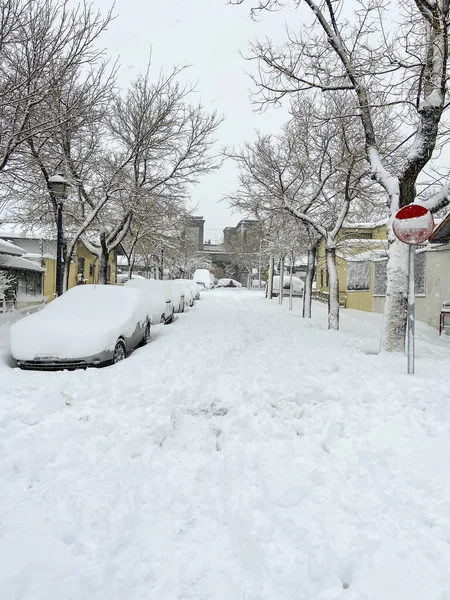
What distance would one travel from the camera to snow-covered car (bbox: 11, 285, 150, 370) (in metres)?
6.37

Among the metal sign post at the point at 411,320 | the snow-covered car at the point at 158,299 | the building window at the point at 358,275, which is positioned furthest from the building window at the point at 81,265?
the metal sign post at the point at 411,320

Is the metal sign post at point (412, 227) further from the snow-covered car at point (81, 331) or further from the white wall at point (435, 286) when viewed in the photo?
the white wall at point (435, 286)

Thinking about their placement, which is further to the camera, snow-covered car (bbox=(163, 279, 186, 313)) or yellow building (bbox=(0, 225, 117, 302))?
yellow building (bbox=(0, 225, 117, 302))

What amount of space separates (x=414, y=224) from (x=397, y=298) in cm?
209

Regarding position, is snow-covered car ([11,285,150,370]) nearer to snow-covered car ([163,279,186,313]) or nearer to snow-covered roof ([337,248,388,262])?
snow-covered car ([163,279,186,313])

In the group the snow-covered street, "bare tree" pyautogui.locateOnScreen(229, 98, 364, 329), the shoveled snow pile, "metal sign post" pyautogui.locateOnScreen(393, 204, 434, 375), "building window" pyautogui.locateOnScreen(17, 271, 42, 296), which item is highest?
"bare tree" pyautogui.locateOnScreen(229, 98, 364, 329)

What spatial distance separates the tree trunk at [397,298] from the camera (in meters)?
7.21

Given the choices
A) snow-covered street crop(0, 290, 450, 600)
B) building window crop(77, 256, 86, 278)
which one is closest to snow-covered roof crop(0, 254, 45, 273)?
building window crop(77, 256, 86, 278)

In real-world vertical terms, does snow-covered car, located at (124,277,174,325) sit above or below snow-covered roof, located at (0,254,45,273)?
below

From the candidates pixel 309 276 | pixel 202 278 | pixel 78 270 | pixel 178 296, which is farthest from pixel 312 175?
pixel 202 278

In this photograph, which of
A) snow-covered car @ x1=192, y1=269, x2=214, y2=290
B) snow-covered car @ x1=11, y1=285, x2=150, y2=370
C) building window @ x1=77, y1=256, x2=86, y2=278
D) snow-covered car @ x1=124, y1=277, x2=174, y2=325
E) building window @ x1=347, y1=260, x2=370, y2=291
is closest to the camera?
snow-covered car @ x1=11, y1=285, x2=150, y2=370

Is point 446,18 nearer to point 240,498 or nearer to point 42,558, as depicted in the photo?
point 240,498

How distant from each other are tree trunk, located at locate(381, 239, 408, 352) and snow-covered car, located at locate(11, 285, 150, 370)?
4954mm

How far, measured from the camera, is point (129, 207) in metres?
14.1
